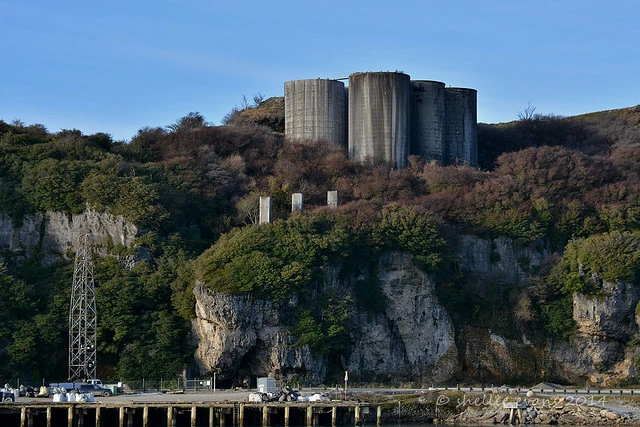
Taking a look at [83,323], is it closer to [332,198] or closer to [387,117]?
[332,198]

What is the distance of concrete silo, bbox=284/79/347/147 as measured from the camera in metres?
109

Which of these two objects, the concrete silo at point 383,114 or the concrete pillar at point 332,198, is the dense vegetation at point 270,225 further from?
the concrete silo at point 383,114

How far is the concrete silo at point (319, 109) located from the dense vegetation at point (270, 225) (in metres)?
1.87

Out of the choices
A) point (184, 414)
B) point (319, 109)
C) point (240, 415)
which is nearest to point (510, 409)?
point (240, 415)

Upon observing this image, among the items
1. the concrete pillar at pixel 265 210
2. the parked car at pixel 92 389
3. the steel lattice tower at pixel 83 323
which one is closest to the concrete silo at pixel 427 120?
the concrete pillar at pixel 265 210

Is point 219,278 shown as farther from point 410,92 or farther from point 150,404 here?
point 410,92

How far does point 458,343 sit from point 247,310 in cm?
1487

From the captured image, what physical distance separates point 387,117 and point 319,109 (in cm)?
544

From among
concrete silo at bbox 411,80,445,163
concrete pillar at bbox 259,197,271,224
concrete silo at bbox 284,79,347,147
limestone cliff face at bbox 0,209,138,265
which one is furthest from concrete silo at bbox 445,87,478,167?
limestone cliff face at bbox 0,209,138,265

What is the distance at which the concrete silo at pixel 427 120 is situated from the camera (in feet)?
359

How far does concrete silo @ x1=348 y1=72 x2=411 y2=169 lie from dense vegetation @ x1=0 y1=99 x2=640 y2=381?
205 cm

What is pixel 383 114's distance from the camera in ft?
351

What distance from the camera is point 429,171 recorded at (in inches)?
4102

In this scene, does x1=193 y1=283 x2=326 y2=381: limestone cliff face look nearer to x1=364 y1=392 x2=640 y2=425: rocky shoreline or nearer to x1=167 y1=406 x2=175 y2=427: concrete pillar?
x1=364 y1=392 x2=640 y2=425: rocky shoreline
